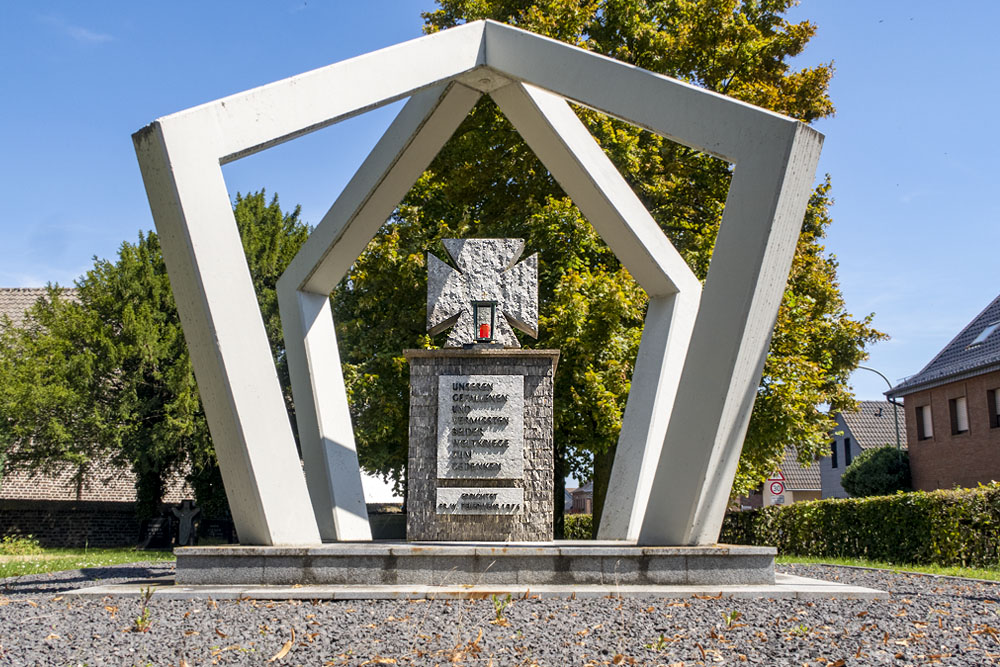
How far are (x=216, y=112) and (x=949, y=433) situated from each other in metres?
25.8

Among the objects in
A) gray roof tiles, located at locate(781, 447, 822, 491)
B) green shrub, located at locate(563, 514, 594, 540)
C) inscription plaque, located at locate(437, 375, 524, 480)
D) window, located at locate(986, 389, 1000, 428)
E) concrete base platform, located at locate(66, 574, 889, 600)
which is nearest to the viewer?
concrete base platform, located at locate(66, 574, 889, 600)

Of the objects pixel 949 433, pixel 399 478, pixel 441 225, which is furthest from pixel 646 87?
pixel 949 433

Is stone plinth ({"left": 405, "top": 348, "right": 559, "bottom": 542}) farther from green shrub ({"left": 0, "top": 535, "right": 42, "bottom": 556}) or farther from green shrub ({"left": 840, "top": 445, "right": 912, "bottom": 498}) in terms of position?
green shrub ({"left": 840, "top": 445, "right": 912, "bottom": 498})

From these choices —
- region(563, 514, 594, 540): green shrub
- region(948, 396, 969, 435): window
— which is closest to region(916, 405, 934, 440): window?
region(948, 396, 969, 435): window

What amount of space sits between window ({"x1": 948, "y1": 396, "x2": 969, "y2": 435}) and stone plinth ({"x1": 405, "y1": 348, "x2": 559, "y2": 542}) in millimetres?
21340

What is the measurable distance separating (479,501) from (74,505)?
55.6 feet

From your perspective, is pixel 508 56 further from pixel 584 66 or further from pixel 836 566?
pixel 836 566

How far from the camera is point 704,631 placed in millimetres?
4871

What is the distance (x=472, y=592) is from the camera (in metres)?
6.20

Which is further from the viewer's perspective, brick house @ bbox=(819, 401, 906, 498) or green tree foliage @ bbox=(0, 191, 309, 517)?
brick house @ bbox=(819, 401, 906, 498)

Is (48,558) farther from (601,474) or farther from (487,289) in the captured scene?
(487,289)

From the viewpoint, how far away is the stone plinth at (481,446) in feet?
29.6

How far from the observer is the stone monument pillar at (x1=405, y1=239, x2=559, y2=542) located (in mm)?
9008

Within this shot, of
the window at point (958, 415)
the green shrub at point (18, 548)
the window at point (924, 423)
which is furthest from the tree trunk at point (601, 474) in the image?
the window at point (924, 423)
